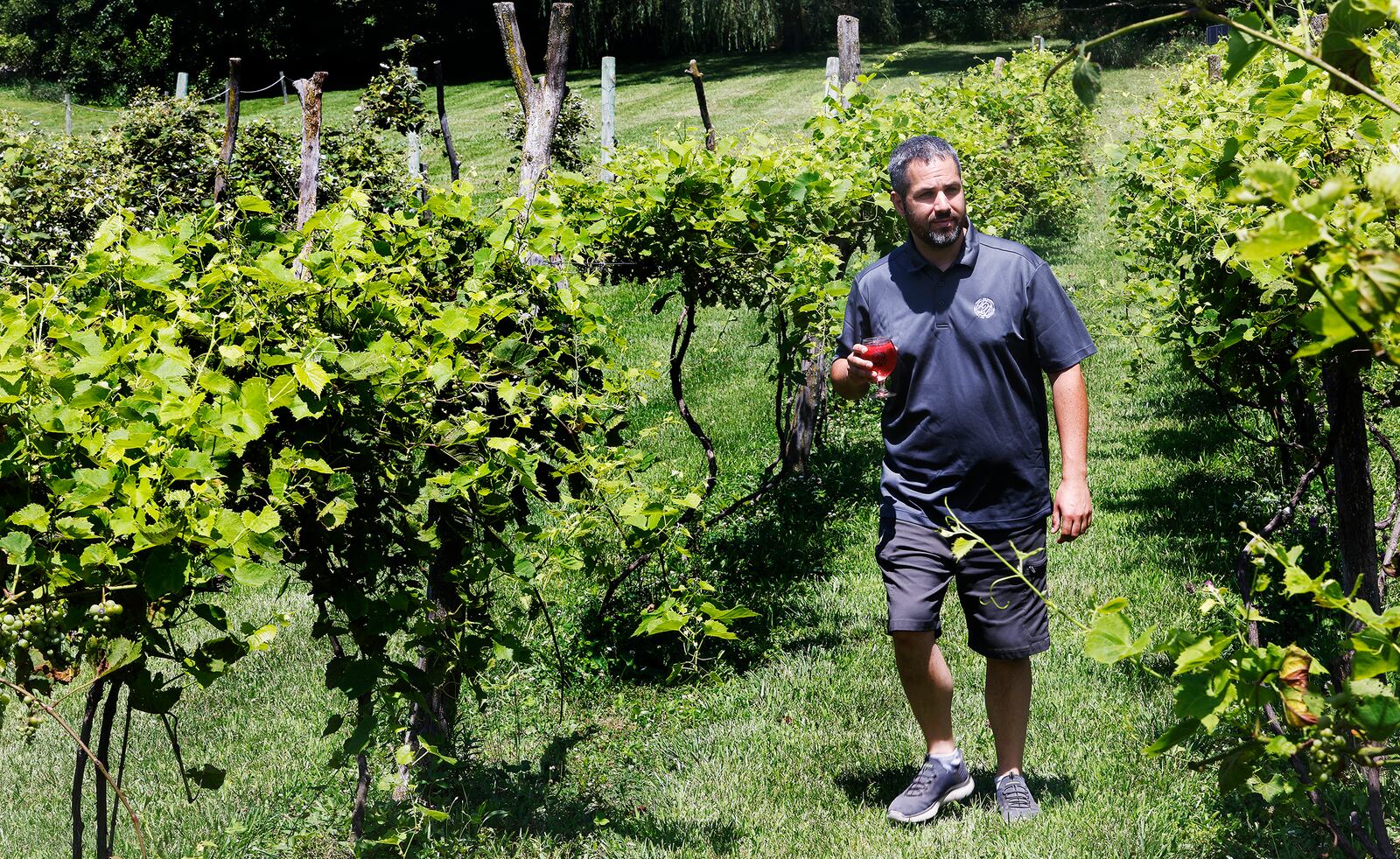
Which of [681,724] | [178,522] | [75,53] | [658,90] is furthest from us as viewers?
[75,53]

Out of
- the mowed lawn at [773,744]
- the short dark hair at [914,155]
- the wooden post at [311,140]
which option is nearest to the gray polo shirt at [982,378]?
the mowed lawn at [773,744]

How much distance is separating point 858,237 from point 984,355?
8.73ft

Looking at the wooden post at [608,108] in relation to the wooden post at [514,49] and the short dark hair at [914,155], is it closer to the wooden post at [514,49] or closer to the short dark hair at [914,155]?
the wooden post at [514,49]

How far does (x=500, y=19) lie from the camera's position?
5.32m

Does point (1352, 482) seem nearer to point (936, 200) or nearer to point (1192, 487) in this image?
point (936, 200)

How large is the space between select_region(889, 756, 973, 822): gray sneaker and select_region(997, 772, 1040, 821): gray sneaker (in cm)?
11

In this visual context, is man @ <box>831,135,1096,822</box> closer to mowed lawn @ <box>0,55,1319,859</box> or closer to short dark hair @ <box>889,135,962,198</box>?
Result: short dark hair @ <box>889,135,962,198</box>

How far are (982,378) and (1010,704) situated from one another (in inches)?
36.0

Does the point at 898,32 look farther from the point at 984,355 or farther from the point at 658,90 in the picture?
the point at 984,355

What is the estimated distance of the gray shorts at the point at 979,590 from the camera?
3404 mm

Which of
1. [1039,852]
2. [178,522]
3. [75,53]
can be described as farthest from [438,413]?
[75,53]

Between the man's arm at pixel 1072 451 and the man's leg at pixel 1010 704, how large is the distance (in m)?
0.40

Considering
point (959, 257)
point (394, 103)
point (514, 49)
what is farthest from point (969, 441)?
point (394, 103)

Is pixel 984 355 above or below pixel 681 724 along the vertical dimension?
above
